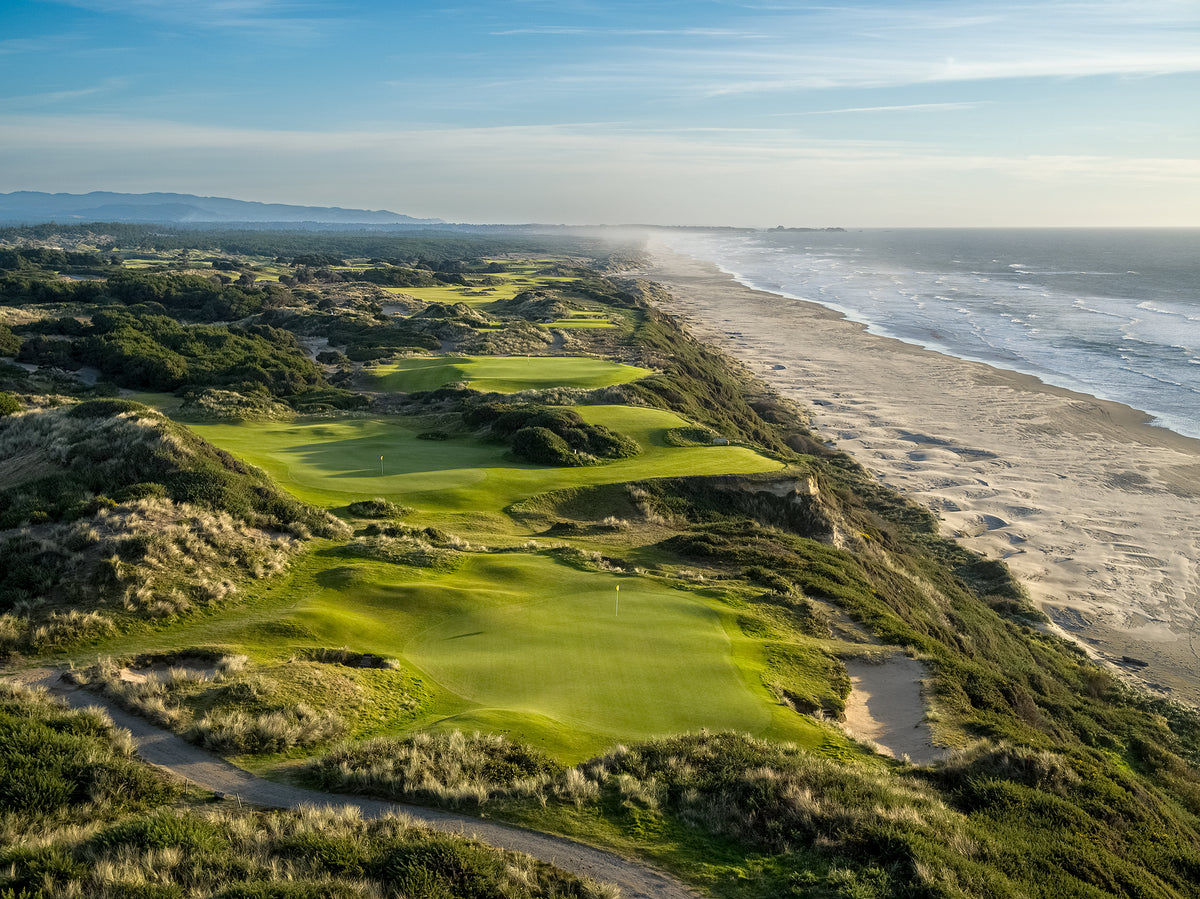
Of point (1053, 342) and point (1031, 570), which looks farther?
point (1053, 342)

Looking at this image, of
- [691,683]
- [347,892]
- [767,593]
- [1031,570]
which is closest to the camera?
[347,892]

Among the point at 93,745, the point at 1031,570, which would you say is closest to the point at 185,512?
the point at 93,745

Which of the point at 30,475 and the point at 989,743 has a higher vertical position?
the point at 30,475

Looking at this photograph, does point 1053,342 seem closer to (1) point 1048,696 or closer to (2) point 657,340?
(2) point 657,340

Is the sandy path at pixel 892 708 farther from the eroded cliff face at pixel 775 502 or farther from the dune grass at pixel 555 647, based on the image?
the eroded cliff face at pixel 775 502

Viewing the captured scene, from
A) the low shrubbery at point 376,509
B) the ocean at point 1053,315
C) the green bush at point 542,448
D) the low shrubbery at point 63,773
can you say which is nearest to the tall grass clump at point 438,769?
the low shrubbery at point 63,773

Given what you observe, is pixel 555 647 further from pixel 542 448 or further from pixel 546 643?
pixel 542 448
